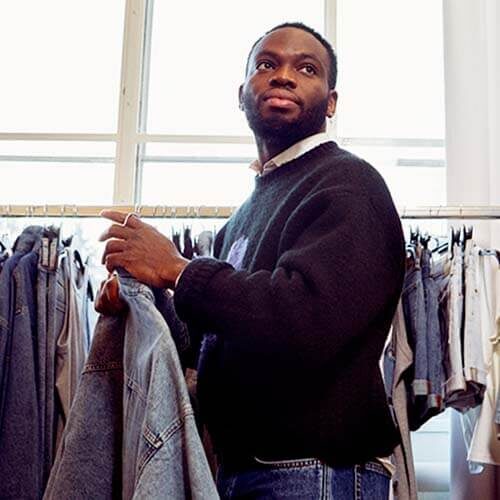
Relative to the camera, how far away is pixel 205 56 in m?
2.58

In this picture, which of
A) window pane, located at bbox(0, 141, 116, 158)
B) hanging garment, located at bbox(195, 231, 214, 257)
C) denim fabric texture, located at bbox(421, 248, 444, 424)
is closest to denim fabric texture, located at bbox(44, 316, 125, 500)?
hanging garment, located at bbox(195, 231, 214, 257)

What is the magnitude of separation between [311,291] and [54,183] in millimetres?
1706

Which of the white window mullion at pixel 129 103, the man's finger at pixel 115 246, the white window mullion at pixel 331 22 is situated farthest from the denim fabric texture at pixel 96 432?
the white window mullion at pixel 331 22

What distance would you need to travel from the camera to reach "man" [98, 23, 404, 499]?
3.23ft

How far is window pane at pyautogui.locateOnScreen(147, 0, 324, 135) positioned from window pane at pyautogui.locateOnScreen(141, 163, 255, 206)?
129 mm

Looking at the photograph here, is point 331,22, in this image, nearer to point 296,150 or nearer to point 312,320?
point 296,150

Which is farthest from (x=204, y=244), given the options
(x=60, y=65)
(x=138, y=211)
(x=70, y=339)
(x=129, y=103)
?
(x=60, y=65)

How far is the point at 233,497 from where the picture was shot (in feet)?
3.59

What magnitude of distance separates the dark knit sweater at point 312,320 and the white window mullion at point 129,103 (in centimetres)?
134

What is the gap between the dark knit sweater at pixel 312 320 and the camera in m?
0.98

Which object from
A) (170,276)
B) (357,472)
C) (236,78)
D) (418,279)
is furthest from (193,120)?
(357,472)

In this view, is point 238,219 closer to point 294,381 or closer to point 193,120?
point 294,381

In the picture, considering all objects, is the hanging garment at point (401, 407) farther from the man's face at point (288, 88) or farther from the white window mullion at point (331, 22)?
the white window mullion at point (331, 22)

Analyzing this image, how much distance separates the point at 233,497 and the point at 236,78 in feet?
5.74
